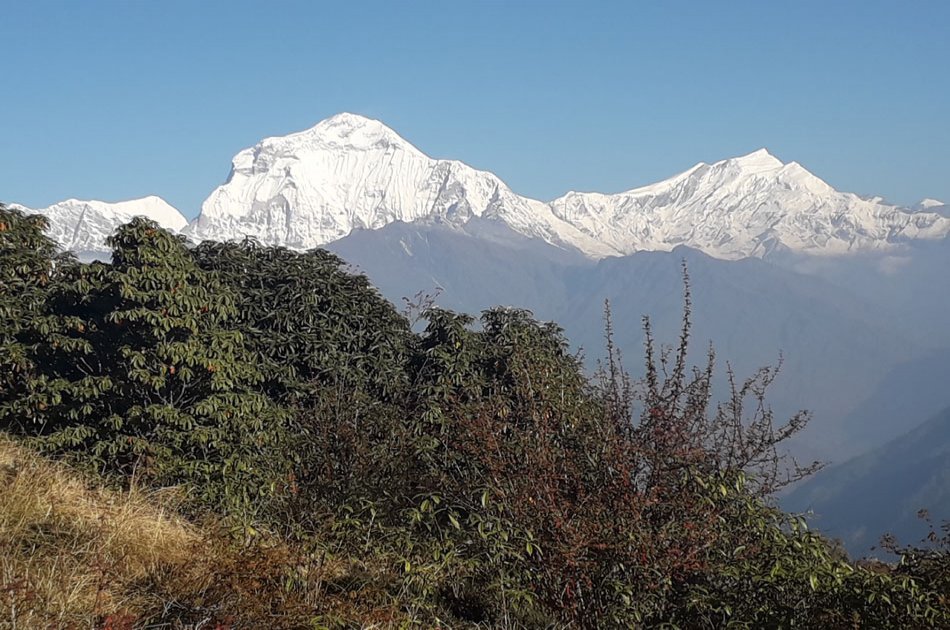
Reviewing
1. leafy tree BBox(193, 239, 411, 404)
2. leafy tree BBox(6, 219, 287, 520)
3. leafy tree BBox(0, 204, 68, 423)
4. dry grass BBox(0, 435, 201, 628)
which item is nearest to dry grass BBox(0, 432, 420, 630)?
dry grass BBox(0, 435, 201, 628)

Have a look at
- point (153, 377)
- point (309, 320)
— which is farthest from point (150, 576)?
point (309, 320)

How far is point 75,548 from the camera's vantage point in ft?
16.8

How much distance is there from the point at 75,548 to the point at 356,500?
3.14 meters

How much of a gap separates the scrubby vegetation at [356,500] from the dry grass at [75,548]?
21 millimetres

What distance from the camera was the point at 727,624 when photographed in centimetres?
508

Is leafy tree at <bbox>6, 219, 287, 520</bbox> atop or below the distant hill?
atop

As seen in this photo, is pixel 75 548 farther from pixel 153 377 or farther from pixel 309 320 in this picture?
pixel 309 320

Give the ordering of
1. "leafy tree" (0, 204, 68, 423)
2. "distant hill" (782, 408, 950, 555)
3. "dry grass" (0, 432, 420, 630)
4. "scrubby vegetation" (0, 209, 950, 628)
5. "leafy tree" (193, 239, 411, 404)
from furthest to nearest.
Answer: "distant hill" (782, 408, 950, 555) < "leafy tree" (193, 239, 411, 404) < "leafy tree" (0, 204, 68, 423) < "scrubby vegetation" (0, 209, 950, 628) < "dry grass" (0, 432, 420, 630)

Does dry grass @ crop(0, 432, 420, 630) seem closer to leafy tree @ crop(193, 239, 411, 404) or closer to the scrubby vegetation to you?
the scrubby vegetation

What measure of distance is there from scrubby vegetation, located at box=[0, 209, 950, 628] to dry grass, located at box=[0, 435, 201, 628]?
0.02 meters

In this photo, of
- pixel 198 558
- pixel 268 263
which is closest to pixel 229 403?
pixel 268 263

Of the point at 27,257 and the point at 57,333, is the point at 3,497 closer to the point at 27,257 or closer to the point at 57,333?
the point at 57,333

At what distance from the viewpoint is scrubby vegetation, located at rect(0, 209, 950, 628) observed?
5.00 metres

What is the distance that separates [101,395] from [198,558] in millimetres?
6784
